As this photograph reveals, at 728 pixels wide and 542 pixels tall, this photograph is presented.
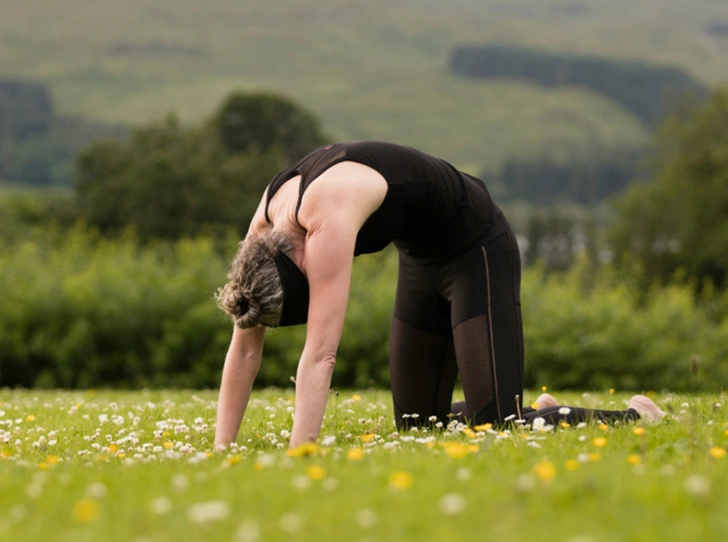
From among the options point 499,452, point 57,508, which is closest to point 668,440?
point 499,452

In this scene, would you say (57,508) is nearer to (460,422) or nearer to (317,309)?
(317,309)

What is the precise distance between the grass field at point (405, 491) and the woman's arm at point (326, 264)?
43cm

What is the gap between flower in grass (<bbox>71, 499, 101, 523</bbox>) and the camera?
11.5 ft

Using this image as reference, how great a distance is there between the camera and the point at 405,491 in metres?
3.77

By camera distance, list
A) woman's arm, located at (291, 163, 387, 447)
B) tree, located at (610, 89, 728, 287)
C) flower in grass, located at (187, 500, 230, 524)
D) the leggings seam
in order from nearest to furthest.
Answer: flower in grass, located at (187, 500, 230, 524) → woman's arm, located at (291, 163, 387, 447) → the leggings seam → tree, located at (610, 89, 728, 287)

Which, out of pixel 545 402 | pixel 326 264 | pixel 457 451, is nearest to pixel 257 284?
pixel 326 264

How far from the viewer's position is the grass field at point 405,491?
330 centimetres

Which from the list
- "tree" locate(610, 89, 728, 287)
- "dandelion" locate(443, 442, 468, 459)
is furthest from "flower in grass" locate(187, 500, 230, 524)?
"tree" locate(610, 89, 728, 287)

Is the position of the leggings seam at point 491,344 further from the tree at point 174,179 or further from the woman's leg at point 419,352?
the tree at point 174,179

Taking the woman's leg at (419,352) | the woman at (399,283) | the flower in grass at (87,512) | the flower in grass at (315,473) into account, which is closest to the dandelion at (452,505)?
the flower in grass at (315,473)

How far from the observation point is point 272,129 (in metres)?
68.9

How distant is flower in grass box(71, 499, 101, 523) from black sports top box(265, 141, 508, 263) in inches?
98.9

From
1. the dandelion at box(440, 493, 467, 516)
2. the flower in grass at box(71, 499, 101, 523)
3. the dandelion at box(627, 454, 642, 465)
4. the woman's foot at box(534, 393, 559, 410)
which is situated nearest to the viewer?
the dandelion at box(440, 493, 467, 516)

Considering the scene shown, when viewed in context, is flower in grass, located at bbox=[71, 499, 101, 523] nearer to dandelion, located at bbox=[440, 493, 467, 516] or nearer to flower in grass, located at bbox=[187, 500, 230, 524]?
flower in grass, located at bbox=[187, 500, 230, 524]
